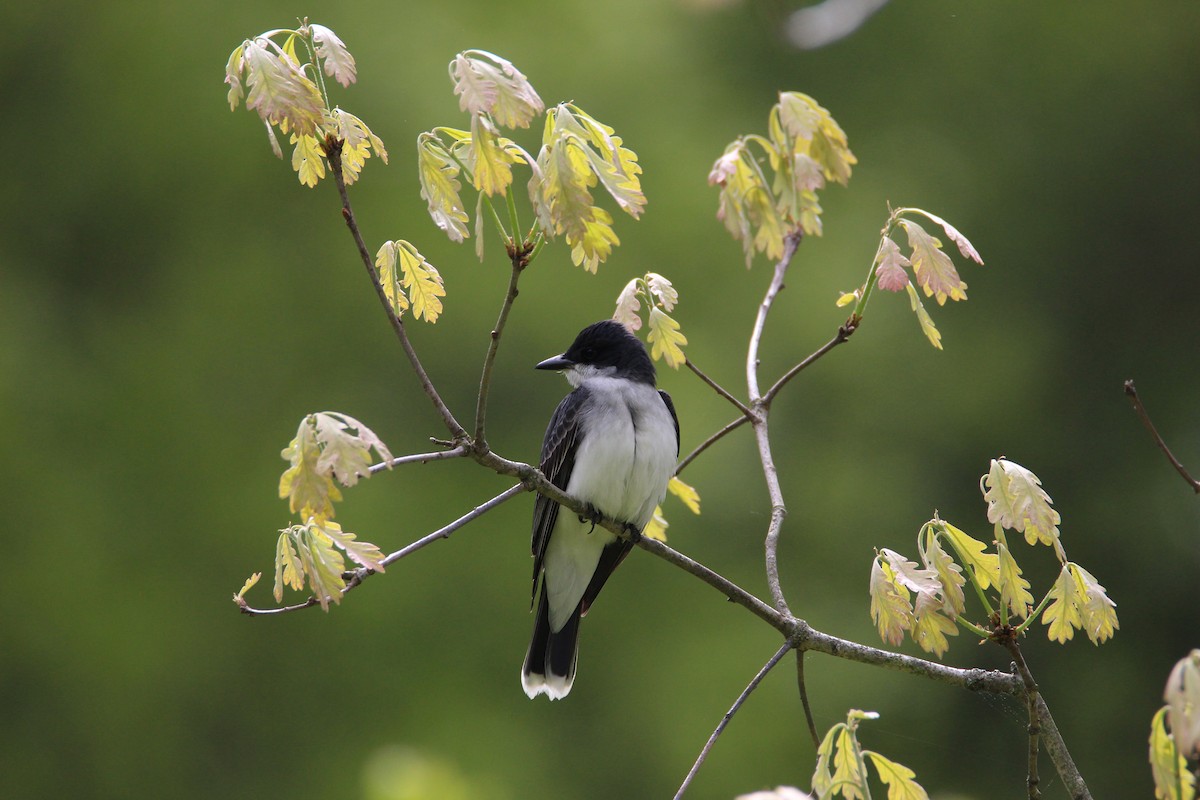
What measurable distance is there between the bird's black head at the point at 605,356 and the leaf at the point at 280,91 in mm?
2364

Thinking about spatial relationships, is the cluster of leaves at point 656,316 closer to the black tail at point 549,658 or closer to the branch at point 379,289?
the branch at point 379,289

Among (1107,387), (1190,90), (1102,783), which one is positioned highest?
(1190,90)

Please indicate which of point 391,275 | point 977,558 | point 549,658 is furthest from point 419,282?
point 549,658

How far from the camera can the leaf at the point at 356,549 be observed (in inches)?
97.3

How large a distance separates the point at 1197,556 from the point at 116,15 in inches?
423

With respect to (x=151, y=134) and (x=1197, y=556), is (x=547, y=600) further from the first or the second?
(x=1197, y=556)

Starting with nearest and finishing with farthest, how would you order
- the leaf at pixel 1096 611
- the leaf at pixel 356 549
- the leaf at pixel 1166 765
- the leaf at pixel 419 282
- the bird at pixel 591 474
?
the leaf at pixel 1166 765
the leaf at pixel 356 549
the leaf at pixel 1096 611
the leaf at pixel 419 282
the bird at pixel 591 474

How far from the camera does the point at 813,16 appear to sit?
17.8 feet

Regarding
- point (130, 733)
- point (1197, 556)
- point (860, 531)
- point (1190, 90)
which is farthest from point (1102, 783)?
point (130, 733)

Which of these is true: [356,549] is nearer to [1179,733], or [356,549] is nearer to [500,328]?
[500,328]

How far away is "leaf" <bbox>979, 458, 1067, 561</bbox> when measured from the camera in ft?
8.31

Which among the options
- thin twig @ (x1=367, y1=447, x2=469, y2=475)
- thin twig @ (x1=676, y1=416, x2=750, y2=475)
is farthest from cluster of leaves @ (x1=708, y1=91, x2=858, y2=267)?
thin twig @ (x1=367, y1=447, x2=469, y2=475)

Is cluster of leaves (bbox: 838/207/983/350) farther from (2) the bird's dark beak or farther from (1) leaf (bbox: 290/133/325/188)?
(2) the bird's dark beak

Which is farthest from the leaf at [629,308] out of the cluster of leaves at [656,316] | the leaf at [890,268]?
the leaf at [890,268]
